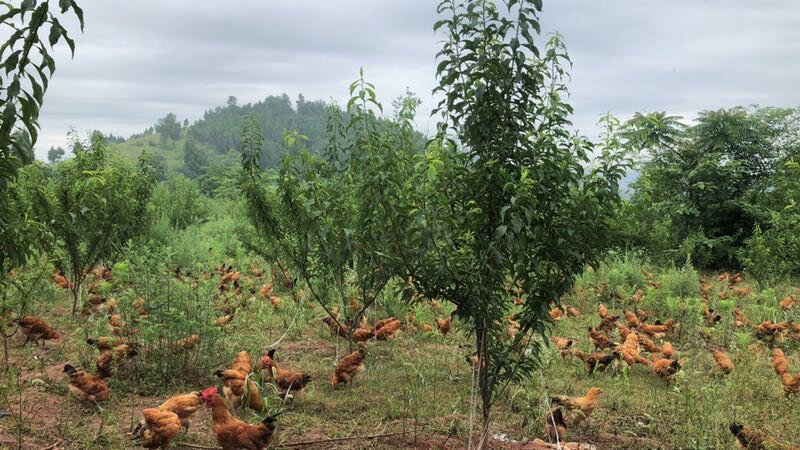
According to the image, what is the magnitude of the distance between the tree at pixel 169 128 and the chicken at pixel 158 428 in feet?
451

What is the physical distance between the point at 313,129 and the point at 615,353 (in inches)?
4081

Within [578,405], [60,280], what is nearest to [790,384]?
[578,405]

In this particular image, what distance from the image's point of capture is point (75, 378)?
5113mm

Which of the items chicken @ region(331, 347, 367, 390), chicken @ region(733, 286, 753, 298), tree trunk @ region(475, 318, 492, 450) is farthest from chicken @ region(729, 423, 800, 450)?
chicken @ region(733, 286, 753, 298)

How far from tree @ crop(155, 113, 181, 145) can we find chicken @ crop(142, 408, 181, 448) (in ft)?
451

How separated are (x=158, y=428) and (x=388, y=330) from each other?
3782mm

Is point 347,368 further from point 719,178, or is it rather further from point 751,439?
point 719,178

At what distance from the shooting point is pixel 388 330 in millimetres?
7711

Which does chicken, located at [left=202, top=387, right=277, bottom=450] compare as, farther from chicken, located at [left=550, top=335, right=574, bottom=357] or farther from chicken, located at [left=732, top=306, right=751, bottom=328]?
chicken, located at [left=732, top=306, right=751, bottom=328]

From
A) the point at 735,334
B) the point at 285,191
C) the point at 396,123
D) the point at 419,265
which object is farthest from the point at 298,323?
the point at 735,334

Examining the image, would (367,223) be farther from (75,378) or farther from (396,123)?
(75,378)

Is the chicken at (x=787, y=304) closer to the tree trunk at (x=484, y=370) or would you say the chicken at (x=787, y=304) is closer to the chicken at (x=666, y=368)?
the chicken at (x=666, y=368)

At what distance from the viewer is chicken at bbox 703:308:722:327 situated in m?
9.05

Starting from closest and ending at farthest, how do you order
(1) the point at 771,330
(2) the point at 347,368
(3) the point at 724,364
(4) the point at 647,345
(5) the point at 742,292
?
(2) the point at 347,368 < (3) the point at 724,364 < (4) the point at 647,345 < (1) the point at 771,330 < (5) the point at 742,292
